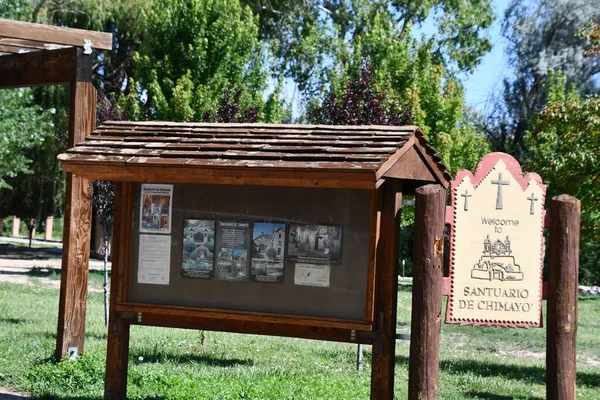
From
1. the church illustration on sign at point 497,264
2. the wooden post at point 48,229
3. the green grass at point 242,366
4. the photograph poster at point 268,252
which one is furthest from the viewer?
the wooden post at point 48,229

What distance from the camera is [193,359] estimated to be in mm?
10703

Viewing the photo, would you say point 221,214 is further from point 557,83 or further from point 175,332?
point 557,83

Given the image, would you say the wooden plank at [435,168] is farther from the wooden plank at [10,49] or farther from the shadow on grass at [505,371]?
the wooden plank at [10,49]

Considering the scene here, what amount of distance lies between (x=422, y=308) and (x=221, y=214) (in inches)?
73.3

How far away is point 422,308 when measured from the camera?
629 cm

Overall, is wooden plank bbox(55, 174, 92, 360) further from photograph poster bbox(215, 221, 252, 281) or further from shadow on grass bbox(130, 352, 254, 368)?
photograph poster bbox(215, 221, 252, 281)

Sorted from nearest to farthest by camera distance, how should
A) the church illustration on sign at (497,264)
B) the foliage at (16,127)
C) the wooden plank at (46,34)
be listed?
1. the church illustration on sign at (497,264)
2. the wooden plank at (46,34)
3. the foliage at (16,127)

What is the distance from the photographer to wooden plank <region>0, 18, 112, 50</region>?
9016 millimetres

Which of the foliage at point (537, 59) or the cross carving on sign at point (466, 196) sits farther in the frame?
the foliage at point (537, 59)

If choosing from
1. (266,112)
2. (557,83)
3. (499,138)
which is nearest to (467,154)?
(266,112)

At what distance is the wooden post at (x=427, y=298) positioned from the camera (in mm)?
6273

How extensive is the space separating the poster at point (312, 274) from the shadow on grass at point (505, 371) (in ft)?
16.8

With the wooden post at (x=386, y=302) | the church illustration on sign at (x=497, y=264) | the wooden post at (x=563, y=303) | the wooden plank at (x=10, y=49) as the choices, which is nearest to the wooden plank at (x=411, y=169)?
the wooden post at (x=386, y=302)

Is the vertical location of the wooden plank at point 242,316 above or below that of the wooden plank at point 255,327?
above
